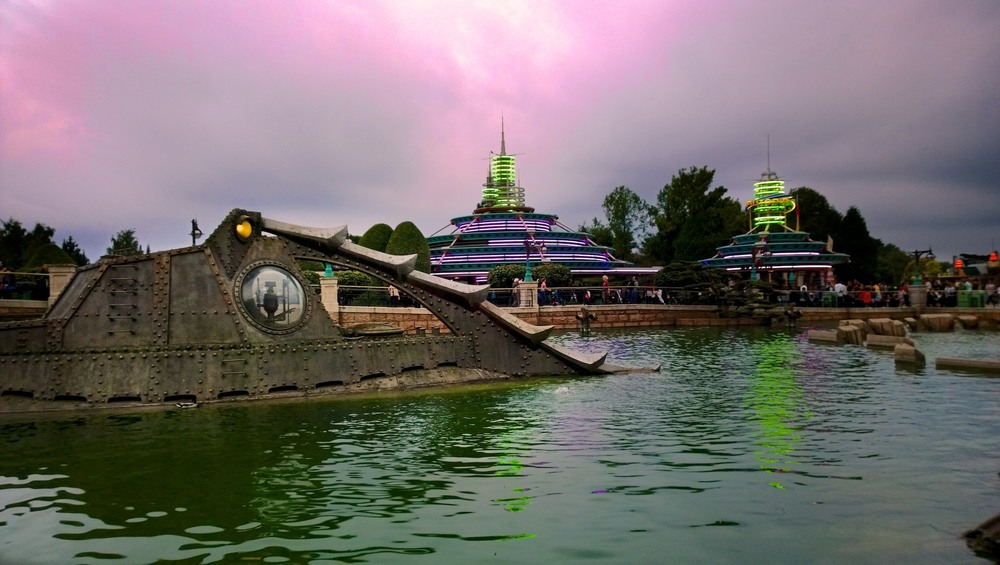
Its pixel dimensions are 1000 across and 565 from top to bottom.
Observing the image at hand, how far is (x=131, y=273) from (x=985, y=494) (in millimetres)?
12639

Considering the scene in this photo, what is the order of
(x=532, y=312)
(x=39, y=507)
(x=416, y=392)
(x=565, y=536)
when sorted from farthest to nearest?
(x=532, y=312)
(x=416, y=392)
(x=39, y=507)
(x=565, y=536)

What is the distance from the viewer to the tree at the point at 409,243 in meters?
38.6

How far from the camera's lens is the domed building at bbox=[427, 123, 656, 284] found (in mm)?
55812

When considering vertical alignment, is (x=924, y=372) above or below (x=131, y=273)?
below

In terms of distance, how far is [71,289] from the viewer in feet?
41.8

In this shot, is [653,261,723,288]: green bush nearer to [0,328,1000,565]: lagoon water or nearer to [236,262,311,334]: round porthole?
[0,328,1000,565]: lagoon water

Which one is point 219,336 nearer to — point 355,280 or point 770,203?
point 355,280

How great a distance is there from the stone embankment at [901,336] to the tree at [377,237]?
2473 cm

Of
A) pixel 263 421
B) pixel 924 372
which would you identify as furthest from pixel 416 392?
pixel 924 372

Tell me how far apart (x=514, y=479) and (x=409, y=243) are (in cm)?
3153

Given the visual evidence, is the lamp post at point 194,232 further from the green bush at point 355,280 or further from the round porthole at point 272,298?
the green bush at point 355,280

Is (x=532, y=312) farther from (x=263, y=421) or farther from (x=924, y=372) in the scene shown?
(x=263, y=421)

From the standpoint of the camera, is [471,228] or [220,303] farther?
[471,228]

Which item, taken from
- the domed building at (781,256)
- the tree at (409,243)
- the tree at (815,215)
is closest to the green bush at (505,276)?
the tree at (409,243)
